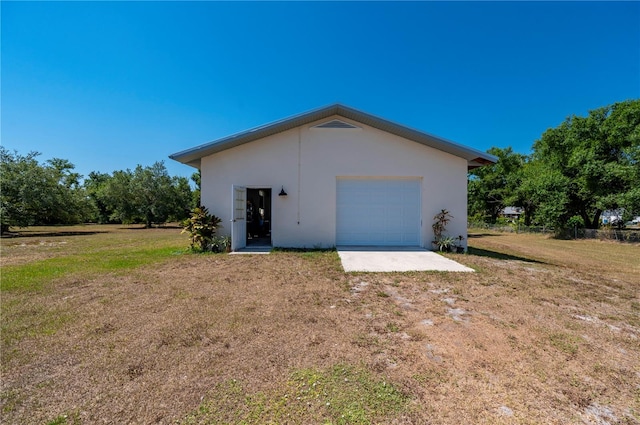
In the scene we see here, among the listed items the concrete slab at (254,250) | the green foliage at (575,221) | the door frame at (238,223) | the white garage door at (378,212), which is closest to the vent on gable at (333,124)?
the white garage door at (378,212)

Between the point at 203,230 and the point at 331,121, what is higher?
the point at 331,121

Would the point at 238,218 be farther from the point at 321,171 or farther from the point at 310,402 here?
the point at 310,402

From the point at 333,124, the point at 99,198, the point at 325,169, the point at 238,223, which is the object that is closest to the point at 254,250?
the point at 238,223

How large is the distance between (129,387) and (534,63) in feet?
59.9

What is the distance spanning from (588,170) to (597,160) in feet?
4.57

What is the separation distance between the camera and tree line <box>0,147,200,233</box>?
17.6 m

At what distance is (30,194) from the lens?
17688mm

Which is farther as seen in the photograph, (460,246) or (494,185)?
(494,185)

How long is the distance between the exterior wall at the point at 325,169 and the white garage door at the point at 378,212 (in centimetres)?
29

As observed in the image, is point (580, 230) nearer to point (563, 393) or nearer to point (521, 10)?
point (521, 10)

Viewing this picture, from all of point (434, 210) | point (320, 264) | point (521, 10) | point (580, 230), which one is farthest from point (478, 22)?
point (580, 230)

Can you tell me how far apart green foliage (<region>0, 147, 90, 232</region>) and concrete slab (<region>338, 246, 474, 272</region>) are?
73.7ft

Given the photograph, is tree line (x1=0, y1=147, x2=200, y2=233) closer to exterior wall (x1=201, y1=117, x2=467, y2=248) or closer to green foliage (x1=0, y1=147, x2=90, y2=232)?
green foliage (x1=0, y1=147, x2=90, y2=232)

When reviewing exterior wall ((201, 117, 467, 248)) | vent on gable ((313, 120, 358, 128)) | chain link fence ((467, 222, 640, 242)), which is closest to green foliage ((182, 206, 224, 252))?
exterior wall ((201, 117, 467, 248))
